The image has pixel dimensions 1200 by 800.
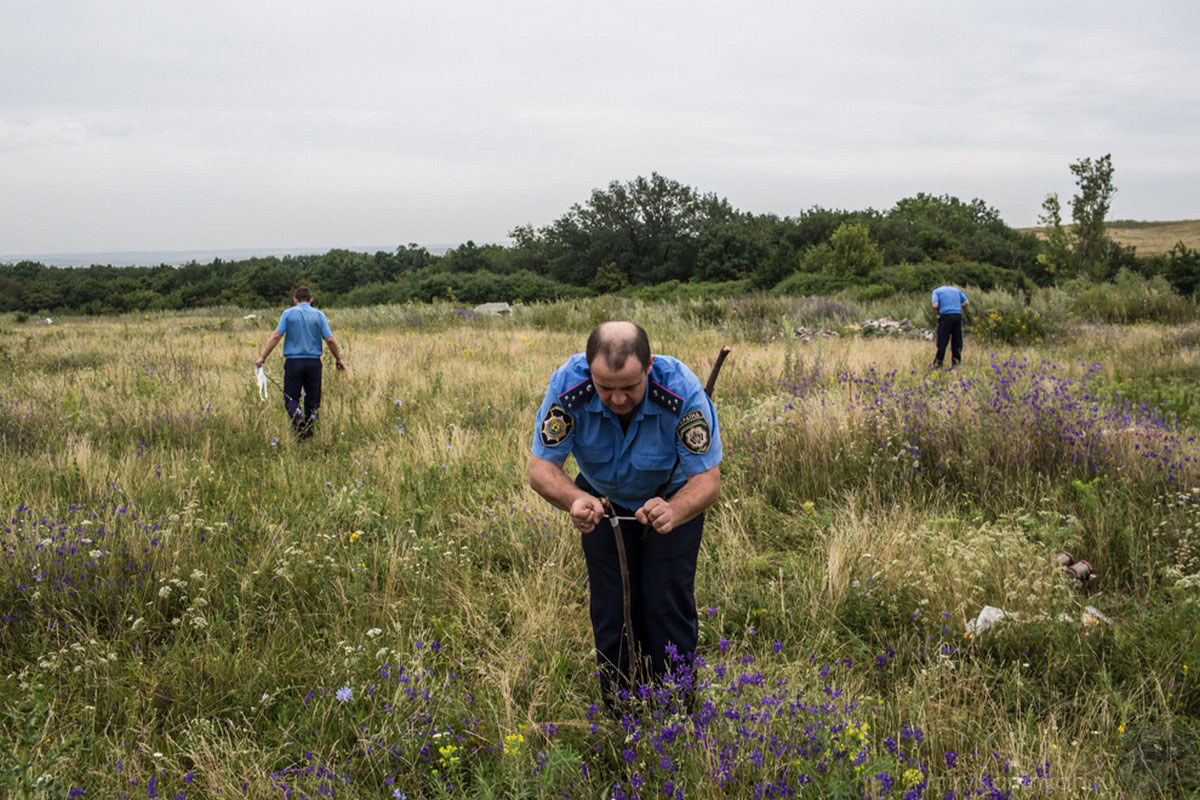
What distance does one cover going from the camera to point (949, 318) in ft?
37.3

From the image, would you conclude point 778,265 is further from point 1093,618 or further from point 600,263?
point 1093,618

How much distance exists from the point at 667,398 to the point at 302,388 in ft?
21.0

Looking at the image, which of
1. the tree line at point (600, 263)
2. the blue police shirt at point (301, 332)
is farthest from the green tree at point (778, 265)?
the blue police shirt at point (301, 332)

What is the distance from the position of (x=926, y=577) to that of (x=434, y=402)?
232 inches

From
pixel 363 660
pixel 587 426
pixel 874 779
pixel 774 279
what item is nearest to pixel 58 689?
pixel 363 660

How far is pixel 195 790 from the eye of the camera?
8.25 ft

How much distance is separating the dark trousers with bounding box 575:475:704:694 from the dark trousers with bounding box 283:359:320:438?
5635mm

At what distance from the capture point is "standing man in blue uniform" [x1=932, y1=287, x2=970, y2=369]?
11.3 m

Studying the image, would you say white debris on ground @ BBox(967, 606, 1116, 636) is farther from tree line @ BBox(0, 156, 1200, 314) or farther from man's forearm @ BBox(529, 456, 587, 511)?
tree line @ BBox(0, 156, 1200, 314)

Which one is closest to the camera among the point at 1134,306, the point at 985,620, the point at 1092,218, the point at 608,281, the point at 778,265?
the point at 985,620

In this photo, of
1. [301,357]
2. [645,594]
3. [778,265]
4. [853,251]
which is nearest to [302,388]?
[301,357]

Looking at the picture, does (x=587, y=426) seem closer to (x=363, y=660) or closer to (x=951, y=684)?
(x=363, y=660)

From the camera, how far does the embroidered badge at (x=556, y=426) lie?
8.86ft

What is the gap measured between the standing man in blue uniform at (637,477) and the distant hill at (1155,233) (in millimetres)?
83488
